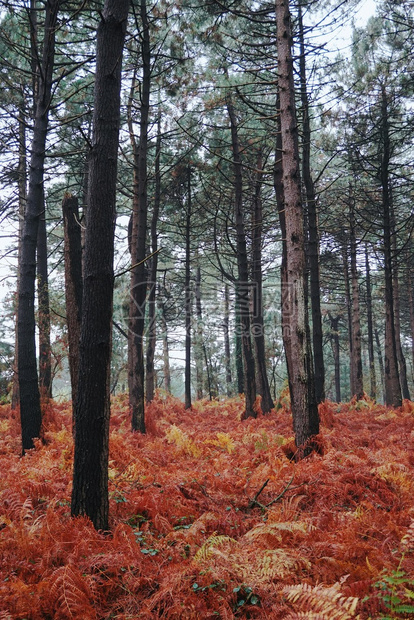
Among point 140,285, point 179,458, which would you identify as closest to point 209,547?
point 179,458

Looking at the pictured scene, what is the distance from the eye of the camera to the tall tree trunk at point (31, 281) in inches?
312

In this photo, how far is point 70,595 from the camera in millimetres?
2748

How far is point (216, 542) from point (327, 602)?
1157 millimetres

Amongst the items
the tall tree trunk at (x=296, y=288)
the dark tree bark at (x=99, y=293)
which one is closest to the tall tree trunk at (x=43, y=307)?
the tall tree trunk at (x=296, y=288)

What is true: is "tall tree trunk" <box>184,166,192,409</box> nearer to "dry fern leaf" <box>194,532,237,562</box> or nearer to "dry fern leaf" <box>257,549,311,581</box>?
"dry fern leaf" <box>194,532,237,562</box>

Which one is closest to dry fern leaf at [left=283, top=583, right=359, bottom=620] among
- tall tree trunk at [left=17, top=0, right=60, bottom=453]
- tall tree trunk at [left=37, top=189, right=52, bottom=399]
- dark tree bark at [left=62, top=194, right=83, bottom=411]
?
dark tree bark at [left=62, top=194, right=83, bottom=411]

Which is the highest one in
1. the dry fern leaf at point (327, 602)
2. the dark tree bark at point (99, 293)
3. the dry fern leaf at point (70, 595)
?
the dark tree bark at point (99, 293)

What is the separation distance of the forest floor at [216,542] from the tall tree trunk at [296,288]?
55 centimetres

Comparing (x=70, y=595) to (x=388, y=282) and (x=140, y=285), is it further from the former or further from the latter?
(x=388, y=282)

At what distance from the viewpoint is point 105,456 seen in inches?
152

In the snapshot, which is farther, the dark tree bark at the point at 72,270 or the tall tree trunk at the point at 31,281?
the tall tree trunk at the point at 31,281

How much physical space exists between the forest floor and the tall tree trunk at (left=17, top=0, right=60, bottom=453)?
1.49m

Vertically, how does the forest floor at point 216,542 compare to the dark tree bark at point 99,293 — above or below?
below

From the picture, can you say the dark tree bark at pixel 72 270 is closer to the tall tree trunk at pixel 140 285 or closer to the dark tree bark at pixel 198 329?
the tall tree trunk at pixel 140 285
